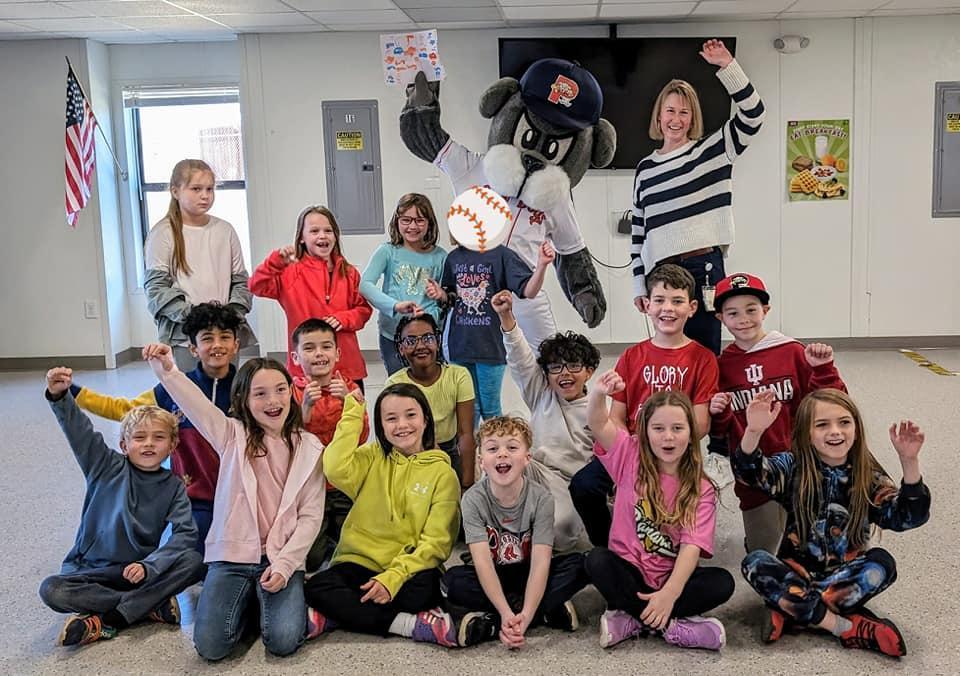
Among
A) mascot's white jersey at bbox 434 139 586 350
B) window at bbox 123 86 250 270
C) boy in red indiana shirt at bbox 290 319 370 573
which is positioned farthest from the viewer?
window at bbox 123 86 250 270

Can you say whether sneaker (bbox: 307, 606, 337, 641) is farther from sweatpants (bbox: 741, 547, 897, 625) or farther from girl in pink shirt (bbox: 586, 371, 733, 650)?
sweatpants (bbox: 741, 547, 897, 625)

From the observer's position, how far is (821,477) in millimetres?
2322

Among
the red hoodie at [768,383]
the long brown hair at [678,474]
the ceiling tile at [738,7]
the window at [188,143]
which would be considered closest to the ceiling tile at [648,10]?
the ceiling tile at [738,7]

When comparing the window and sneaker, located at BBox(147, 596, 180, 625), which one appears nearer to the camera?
sneaker, located at BBox(147, 596, 180, 625)

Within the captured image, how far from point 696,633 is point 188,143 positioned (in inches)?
220

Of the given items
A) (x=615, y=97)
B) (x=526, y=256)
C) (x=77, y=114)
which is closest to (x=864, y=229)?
(x=615, y=97)

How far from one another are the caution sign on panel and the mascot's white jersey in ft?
7.95

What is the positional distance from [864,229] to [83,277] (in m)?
5.32

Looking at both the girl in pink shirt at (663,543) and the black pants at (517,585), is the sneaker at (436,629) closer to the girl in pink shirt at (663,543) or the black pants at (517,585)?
the black pants at (517,585)

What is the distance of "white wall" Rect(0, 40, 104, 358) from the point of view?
243 inches

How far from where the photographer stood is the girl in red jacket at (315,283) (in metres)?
3.23

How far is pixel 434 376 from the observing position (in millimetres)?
3020

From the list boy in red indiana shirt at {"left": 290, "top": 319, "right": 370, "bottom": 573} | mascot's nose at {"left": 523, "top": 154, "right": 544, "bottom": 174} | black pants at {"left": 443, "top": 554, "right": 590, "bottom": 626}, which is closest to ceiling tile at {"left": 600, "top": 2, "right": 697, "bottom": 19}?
mascot's nose at {"left": 523, "top": 154, "right": 544, "bottom": 174}

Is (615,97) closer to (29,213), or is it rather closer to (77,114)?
(77,114)
